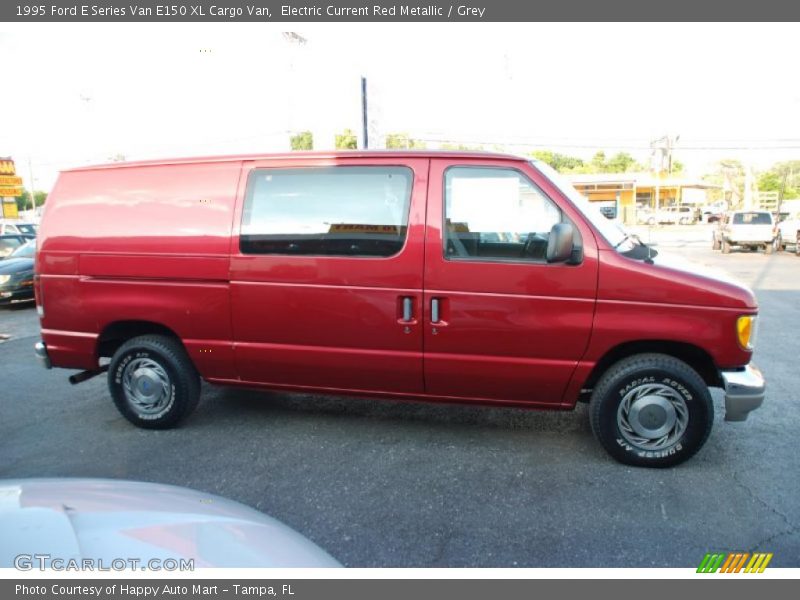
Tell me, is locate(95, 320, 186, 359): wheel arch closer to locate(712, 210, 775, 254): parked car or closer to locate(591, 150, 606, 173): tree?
locate(712, 210, 775, 254): parked car

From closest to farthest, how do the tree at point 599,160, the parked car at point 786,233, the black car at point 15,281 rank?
the black car at point 15,281 < the parked car at point 786,233 < the tree at point 599,160

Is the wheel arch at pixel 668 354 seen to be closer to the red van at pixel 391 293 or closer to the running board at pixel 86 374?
the red van at pixel 391 293

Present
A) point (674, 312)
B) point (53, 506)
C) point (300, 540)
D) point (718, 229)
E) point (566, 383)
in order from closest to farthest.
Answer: point (53, 506)
point (300, 540)
point (674, 312)
point (566, 383)
point (718, 229)

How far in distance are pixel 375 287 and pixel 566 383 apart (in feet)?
4.69

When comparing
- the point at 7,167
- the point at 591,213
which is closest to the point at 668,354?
the point at 591,213

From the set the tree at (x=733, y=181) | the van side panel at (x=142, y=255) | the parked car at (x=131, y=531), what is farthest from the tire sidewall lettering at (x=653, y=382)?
the tree at (x=733, y=181)

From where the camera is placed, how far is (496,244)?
3.54 metres

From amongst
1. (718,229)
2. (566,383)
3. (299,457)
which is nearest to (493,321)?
(566,383)

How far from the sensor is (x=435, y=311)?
3.59 metres

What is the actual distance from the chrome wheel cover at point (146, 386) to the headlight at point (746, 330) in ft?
13.2

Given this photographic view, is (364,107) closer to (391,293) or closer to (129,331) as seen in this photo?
(129,331)

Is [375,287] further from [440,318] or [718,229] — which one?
[718,229]

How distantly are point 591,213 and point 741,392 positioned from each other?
1456mm

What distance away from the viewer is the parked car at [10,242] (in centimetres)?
1364
